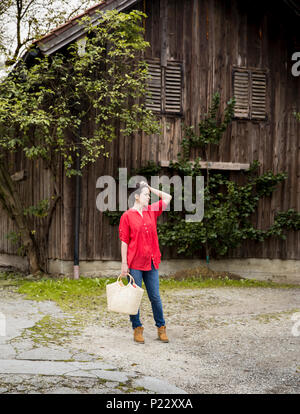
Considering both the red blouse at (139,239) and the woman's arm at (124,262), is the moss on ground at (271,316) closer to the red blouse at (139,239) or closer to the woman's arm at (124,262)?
the red blouse at (139,239)

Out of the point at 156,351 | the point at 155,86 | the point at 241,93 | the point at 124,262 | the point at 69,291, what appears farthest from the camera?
the point at 241,93

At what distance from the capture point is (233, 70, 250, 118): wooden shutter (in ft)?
42.3

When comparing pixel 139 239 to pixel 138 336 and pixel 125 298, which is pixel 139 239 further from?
pixel 138 336

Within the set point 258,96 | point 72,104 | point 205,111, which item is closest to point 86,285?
point 72,104

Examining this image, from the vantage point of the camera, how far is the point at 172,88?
12453 mm

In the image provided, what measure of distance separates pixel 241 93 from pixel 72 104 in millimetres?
4206

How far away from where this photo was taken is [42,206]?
478 inches

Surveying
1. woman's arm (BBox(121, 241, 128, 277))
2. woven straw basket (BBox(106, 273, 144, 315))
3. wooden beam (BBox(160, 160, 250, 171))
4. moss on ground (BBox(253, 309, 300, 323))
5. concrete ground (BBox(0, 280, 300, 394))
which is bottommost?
moss on ground (BBox(253, 309, 300, 323))

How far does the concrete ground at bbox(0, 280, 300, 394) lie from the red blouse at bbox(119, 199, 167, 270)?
94 cm

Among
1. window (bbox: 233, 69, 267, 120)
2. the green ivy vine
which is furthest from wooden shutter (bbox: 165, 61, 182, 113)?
window (bbox: 233, 69, 267, 120)

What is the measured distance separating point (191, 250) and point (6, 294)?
4.43m

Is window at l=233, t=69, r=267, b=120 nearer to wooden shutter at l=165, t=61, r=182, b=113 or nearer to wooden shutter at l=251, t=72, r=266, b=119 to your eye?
wooden shutter at l=251, t=72, r=266, b=119

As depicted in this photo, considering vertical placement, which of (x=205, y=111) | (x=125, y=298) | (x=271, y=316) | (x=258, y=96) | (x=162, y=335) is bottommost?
(x=271, y=316)
